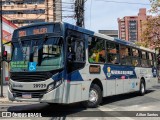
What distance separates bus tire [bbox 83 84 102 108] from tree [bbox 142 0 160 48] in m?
20.1

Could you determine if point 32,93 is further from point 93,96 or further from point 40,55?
point 93,96

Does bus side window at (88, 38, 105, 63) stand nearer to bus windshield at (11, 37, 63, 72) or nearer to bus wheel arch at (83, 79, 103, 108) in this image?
bus wheel arch at (83, 79, 103, 108)

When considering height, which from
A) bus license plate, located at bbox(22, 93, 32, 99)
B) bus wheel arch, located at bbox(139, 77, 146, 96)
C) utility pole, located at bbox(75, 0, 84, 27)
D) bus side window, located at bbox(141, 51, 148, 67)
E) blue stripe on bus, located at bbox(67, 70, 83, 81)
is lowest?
bus wheel arch, located at bbox(139, 77, 146, 96)

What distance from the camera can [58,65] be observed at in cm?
1105

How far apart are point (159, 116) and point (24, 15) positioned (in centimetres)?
8634

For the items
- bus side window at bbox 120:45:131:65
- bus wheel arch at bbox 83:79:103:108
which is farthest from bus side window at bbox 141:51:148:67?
bus wheel arch at bbox 83:79:103:108

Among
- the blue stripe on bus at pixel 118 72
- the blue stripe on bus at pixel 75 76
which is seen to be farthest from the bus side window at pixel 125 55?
the blue stripe on bus at pixel 75 76

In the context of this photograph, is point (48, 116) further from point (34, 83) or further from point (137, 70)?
point (137, 70)

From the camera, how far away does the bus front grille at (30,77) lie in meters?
10.9

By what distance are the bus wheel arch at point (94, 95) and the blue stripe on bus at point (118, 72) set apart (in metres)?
0.88

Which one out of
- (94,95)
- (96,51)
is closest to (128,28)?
(96,51)

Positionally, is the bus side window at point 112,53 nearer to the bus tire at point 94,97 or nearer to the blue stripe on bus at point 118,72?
the blue stripe on bus at point 118,72

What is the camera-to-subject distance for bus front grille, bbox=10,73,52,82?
10.9 meters

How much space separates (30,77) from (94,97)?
10.4ft
